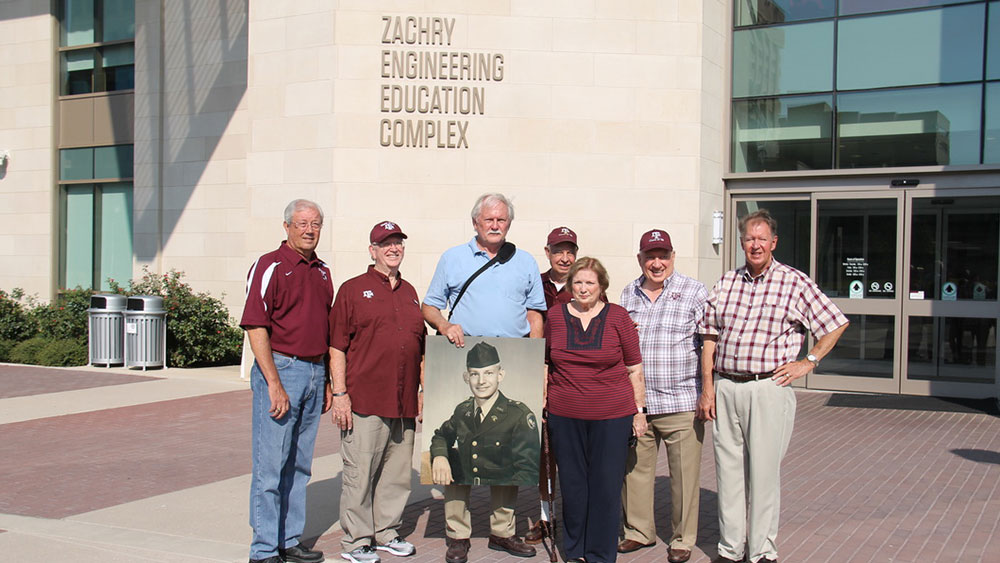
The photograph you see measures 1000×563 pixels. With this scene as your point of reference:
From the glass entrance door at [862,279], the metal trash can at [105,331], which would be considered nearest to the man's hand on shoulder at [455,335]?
the glass entrance door at [862,279]

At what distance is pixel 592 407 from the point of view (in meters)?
4.88

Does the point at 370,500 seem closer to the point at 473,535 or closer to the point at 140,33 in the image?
the point at 473,535

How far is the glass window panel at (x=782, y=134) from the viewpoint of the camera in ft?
40.9

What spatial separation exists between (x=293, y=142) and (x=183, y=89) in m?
4.77

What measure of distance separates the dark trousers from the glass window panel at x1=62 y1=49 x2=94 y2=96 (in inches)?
625

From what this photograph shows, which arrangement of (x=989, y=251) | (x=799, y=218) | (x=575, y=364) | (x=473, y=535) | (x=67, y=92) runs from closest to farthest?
(x=575, y=364)
(x=473, y=535)
(x=989, y=251)
(x=799, y=218)
(x=67, y=92)

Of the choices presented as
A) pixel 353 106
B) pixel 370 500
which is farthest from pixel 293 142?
pixel 370 500

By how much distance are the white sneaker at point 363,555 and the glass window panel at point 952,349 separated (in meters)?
9.40

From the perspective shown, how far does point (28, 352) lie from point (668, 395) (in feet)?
42.9

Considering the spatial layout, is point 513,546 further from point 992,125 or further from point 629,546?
→ point 992,125

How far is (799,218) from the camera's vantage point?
41.6 ft

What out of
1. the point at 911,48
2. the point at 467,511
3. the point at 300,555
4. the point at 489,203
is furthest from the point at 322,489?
the point at 911,48

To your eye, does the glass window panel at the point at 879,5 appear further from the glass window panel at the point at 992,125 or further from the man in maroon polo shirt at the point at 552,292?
the man in maroon polo shirt at the point at 552,292

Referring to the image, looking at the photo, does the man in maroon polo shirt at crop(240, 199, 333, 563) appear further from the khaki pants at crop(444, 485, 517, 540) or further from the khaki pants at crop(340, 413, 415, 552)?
the khaki pants at crop(444, 485, 517, 540)
